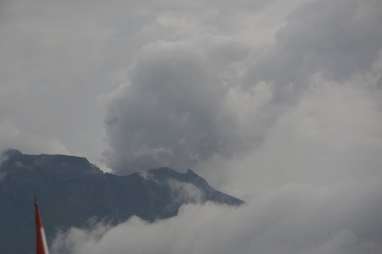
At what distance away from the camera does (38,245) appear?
343 feet

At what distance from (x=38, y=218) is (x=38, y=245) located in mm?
4858

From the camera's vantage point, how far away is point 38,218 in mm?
103062
